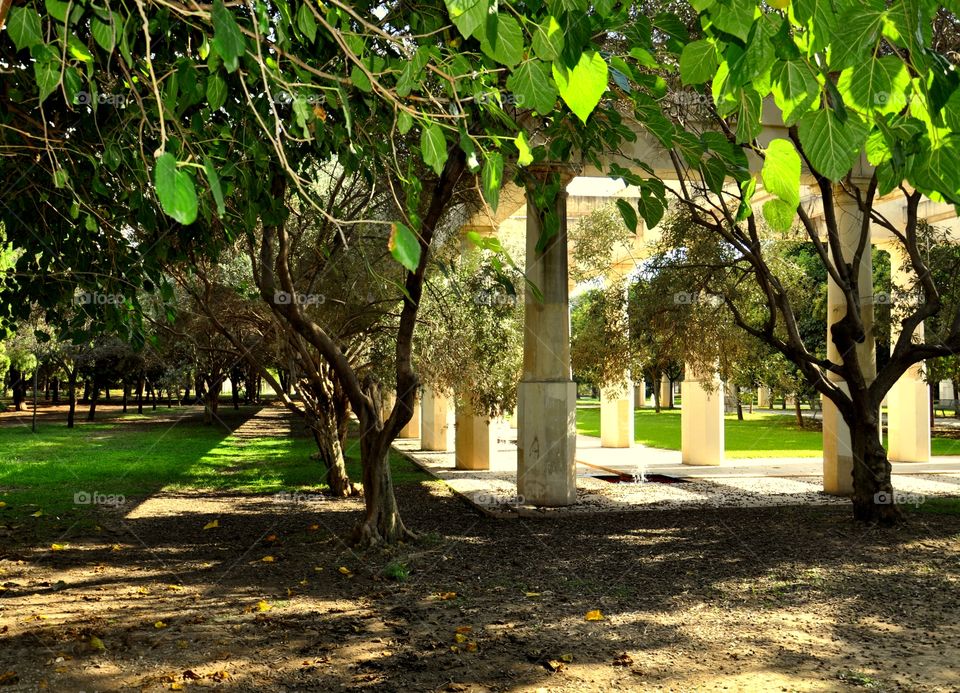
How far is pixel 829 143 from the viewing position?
2.18m

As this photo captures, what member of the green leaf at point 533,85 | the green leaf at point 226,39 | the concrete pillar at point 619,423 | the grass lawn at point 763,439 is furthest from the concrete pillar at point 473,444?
the green leaf at point 226,39

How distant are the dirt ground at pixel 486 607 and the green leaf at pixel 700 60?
4.60 m

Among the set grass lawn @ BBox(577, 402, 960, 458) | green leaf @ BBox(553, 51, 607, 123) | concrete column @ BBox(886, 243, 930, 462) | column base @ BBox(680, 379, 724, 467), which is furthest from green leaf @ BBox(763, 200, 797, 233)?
grass lawn @ BBox(577, 402, 960, 458)

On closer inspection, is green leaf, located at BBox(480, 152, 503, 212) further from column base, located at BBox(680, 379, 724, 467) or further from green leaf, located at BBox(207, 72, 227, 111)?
column base, located at BBox(680, 379, 724, 467)

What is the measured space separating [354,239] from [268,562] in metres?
5.01

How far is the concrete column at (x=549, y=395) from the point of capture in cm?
1500

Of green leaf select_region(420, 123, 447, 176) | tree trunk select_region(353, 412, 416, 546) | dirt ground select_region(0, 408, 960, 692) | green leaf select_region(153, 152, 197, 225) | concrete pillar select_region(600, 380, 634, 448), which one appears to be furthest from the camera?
concrete pillar select_region(600, 380, 634, 448)

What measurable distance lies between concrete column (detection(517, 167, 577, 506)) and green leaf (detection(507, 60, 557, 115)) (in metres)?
12.3

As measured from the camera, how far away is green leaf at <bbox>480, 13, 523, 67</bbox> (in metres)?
2.51

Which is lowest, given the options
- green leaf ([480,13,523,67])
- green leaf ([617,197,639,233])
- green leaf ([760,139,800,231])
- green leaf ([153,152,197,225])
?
green leaf ([153,152,197,225])

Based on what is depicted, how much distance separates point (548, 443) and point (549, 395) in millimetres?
841

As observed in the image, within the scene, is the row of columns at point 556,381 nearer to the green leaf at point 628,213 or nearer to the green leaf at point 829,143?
the green leaf at point 628,213

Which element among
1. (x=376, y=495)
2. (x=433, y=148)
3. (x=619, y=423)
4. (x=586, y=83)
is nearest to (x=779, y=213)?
(x=586, y=83)

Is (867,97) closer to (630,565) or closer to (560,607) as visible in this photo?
(560,607)
